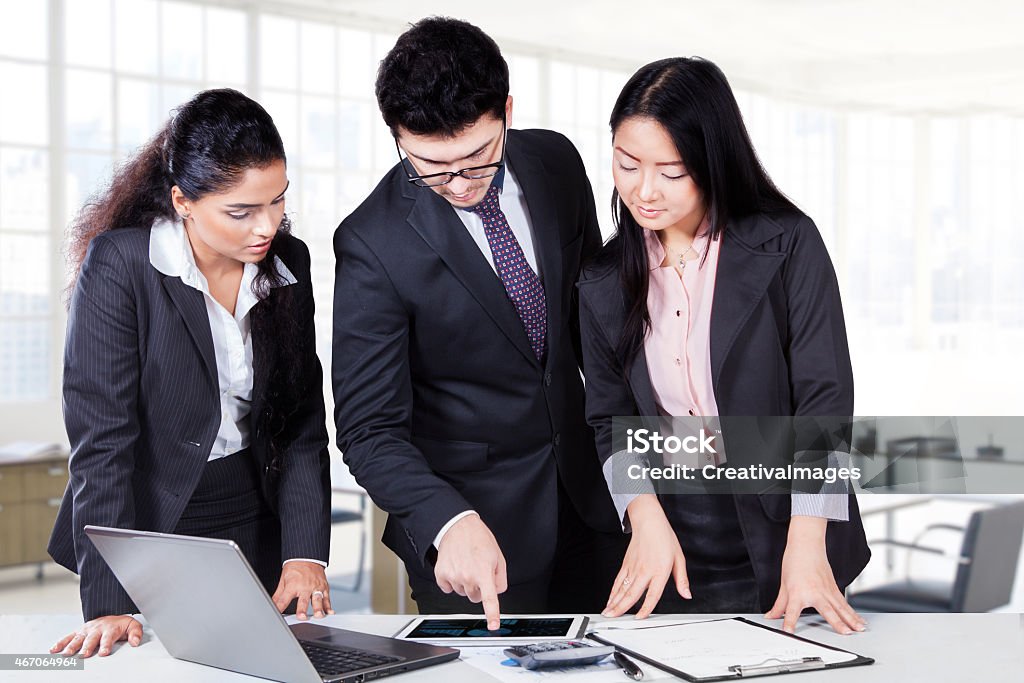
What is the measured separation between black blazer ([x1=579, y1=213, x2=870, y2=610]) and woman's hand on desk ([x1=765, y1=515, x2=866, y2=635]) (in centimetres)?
7

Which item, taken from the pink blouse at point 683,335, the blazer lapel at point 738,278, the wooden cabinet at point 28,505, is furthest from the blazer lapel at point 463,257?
the wooden cabinet at point 28,505

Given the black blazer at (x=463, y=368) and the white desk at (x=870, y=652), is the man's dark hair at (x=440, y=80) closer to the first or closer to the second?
the black blazer at (x=463, y=368)

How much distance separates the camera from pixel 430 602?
189 cm

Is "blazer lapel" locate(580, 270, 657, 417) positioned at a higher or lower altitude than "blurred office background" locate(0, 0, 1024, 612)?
lower

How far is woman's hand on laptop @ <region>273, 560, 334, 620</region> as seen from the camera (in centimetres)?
161

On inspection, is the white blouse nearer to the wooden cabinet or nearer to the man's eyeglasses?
the man's eyeglasses

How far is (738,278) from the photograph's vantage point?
1.61 m

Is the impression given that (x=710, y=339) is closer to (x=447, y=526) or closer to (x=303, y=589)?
(x=447, y=526)

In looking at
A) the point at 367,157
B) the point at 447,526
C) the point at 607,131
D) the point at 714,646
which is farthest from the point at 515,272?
the point at 607,131

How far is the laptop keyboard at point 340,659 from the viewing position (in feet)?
4.21

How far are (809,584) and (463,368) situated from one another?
2.12ft

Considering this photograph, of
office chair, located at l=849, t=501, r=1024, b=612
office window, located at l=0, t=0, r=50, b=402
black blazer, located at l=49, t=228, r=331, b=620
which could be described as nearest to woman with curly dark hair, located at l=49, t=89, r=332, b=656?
black blazer, located at l=49, t=228, r=331, b=620

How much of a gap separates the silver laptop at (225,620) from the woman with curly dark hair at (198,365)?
16 cm

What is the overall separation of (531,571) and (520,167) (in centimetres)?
69
